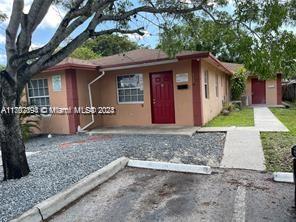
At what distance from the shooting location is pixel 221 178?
5.95 m

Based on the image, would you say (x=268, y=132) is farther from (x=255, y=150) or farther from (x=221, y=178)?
(x=221, y=178)

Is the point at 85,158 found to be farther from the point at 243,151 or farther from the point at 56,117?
the point at 56,117

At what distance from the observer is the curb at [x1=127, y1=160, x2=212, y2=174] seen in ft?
20.9

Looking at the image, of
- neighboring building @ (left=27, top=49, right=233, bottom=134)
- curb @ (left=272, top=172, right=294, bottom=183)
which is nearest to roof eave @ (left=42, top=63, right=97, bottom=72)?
neighboring building @ (left=27, top=49, right=233, bottom=134)

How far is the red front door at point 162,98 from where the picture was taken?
40.1 ft

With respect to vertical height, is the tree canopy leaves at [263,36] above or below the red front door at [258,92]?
above

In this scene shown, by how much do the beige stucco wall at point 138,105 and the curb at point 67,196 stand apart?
18.6ft

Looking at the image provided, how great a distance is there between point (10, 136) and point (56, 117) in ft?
24.0

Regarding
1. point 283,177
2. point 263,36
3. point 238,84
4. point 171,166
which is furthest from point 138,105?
point 238,84

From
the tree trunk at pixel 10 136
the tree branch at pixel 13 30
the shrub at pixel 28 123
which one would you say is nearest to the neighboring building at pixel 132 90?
the shrub at pixel 28 123

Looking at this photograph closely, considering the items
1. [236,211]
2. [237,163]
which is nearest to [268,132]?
[237,163]

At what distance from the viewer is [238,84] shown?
79.0ft

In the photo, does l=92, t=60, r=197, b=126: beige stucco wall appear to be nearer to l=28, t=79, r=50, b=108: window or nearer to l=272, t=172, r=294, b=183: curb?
l=28, t=79, r=50, b=108: window

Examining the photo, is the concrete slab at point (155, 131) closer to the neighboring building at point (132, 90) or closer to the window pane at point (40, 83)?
the neighboring building at point (132, 90)
